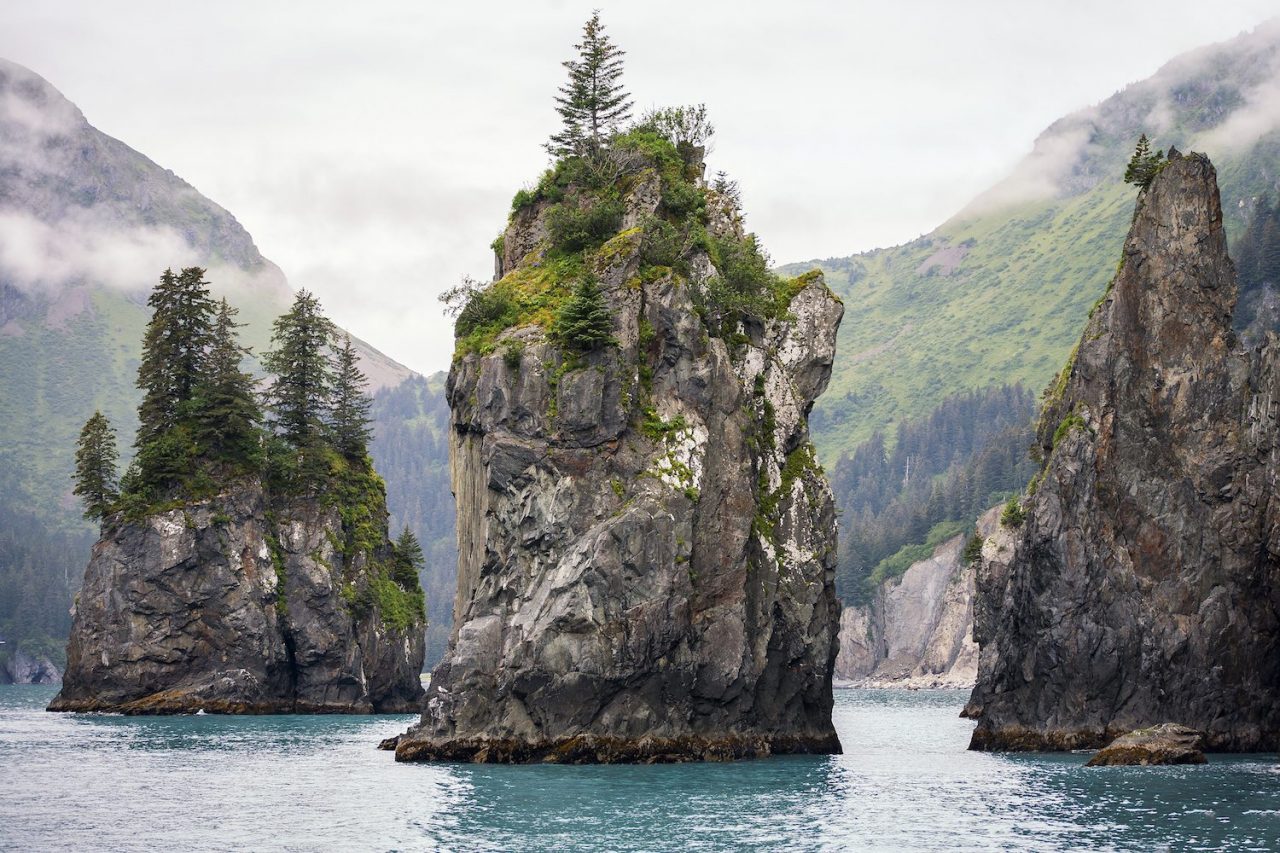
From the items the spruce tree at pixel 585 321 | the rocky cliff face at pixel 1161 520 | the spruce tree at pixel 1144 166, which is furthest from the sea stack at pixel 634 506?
the spruce tree at pixel 1144 166

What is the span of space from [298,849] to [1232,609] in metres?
50.4

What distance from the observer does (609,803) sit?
5375 cm

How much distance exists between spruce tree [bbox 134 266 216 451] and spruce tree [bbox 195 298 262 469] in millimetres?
1282

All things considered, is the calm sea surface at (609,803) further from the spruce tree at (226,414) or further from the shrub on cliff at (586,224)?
the spruce tree at (226,414)

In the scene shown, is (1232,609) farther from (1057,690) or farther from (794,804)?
(794,804)

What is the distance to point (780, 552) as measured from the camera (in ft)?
249

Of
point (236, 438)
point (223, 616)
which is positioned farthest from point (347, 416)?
point (223, 616)

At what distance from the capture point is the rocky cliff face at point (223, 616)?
364 feet

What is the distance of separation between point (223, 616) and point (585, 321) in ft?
178

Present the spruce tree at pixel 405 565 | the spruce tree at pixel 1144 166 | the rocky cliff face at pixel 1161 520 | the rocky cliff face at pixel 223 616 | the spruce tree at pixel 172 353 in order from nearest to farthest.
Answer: the rocky cliff face at pixel 1161 520
the spruce tree at pixel 1144 166
the rocky cliff face at pixel 223 616
the spruce tree at pixel 172 353
the spruce tree at pixel 405 565

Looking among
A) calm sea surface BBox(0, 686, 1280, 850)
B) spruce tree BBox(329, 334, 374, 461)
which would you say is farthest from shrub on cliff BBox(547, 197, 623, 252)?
spruce tree BBox(329, 334, 374, 461)

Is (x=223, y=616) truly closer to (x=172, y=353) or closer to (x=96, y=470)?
(x=96, y=470)

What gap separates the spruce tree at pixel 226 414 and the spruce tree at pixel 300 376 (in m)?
3.50

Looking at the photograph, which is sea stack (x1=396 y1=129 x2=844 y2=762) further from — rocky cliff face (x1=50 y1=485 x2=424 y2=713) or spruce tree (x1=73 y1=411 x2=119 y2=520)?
spruce tree (x1=73 y1=411 x2=119 y2=520)
